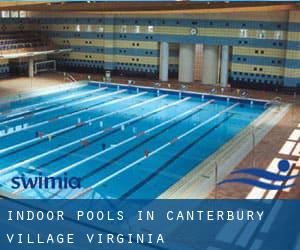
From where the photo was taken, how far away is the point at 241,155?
8727 millimetres

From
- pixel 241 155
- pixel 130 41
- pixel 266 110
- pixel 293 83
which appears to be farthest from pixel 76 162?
pixel 130 41

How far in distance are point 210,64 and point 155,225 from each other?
42.1 feet

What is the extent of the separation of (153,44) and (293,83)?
620 cm

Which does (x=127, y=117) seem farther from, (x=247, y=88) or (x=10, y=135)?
(x=247, y=88)

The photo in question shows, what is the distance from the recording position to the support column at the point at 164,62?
1845 centimetres

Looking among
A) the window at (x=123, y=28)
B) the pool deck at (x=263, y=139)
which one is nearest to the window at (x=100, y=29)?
the window at (x=123, y=28)

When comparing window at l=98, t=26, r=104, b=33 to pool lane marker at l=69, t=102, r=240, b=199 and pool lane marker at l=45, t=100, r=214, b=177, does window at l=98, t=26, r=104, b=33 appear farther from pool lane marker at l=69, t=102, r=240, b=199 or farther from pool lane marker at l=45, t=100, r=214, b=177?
pool lane marker at l=69, t=102, r=240, b=199

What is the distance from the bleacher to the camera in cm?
1733

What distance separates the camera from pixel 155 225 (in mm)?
5703

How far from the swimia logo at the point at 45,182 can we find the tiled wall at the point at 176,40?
1042 centimetres

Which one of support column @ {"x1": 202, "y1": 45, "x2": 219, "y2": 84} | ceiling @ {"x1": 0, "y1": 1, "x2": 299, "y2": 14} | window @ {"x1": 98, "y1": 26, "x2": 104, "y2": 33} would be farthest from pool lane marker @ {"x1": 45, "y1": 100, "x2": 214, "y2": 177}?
window @ {"x1": 98, "y1": 26, "x2": 104, "y2": 33}

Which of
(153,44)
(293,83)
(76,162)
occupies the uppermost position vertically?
(153,44)

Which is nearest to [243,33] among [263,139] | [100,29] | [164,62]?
[164,62]

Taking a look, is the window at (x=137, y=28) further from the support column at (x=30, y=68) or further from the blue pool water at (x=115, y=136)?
the support column at (x=30, y=68)
